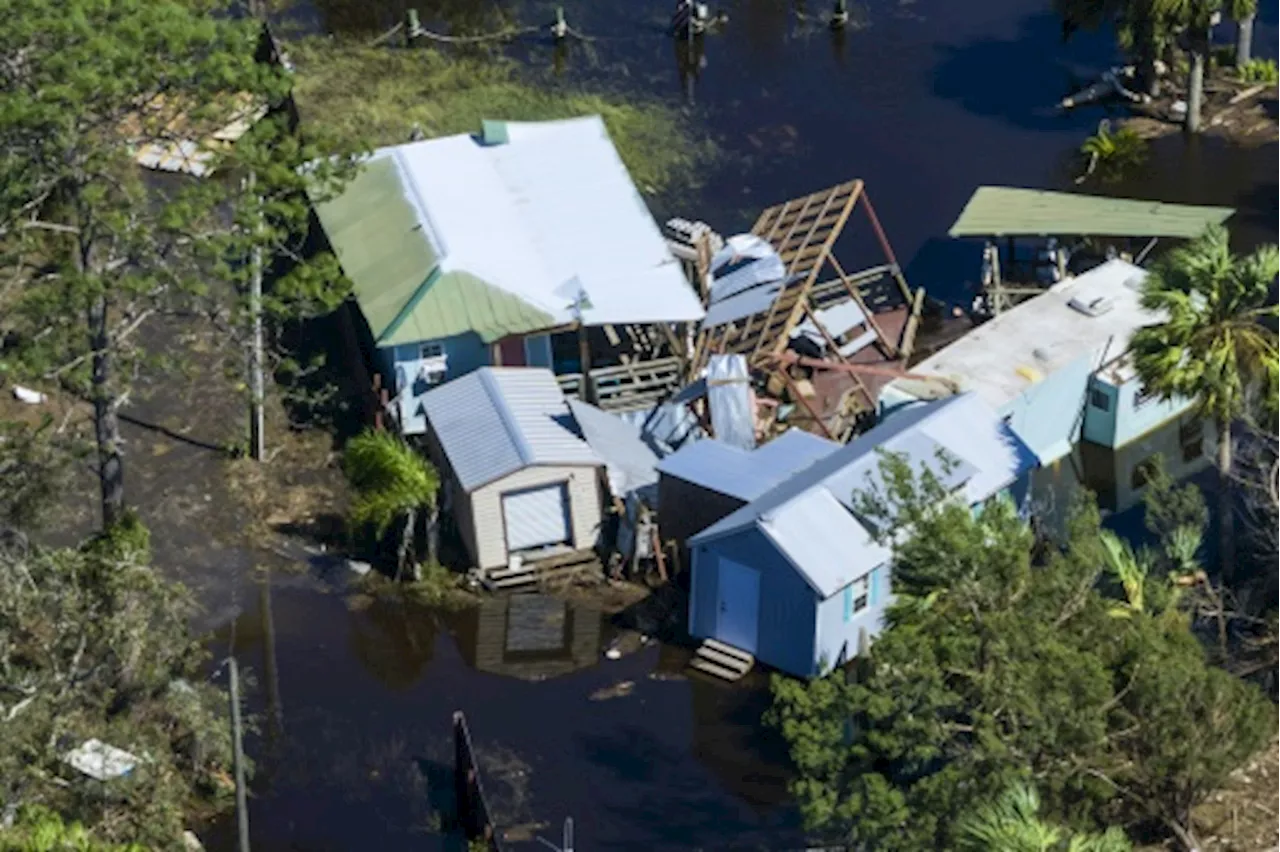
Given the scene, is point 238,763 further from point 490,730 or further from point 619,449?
point 619,449

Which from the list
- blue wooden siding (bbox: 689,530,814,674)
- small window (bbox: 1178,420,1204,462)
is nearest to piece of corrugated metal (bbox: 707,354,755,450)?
blue wooden siding (bbox: 689,530,814,674)

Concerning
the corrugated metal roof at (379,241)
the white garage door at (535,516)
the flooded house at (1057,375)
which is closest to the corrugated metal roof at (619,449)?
the white garage door at (535,516)

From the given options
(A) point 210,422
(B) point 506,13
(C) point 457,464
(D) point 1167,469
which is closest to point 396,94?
(B) point 506,13

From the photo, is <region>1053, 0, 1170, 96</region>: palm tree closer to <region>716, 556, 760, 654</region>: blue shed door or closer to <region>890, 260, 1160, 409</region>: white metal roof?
<region>890, 260, 1160, 409</region>: white metal roof

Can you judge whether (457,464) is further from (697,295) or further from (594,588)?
(697,295)

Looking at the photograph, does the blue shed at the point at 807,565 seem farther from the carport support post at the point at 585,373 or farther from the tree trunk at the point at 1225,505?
the carport support post at the point at 585,373
